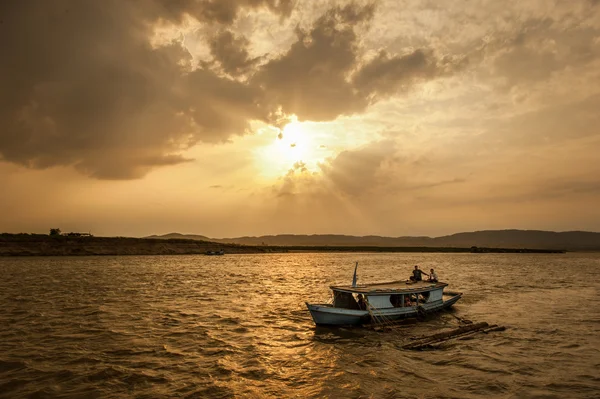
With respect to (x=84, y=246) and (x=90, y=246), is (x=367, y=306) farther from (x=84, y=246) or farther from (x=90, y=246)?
(x=90, y=246)

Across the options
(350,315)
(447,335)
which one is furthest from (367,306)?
(447,335)

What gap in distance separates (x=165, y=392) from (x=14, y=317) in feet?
65.6

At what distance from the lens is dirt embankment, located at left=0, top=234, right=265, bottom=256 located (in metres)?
92.2

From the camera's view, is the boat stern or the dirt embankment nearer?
the boat stern

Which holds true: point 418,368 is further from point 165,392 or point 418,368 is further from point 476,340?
point 165,392

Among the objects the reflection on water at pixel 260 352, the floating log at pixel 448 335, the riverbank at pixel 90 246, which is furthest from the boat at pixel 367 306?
the riverbank at pixel 90 246

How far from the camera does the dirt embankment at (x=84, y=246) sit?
302 feet

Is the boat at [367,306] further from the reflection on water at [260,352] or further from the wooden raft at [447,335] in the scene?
the wooden raft at [447,335]

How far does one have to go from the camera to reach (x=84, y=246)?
103 m

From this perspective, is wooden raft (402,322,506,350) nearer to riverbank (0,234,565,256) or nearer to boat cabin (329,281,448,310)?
boat cabin (329,281,448,310)

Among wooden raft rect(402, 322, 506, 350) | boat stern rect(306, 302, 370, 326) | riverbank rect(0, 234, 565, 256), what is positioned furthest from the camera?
riverbank rect(0, 234, 565, 256)

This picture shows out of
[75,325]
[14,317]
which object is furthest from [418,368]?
[14,317]

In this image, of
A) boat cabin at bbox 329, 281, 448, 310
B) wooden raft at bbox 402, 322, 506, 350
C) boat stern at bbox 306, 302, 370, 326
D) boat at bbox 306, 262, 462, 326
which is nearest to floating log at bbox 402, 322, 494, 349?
wooden raft at bbox 402, 322, 506, 350

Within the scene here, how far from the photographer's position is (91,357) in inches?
722
